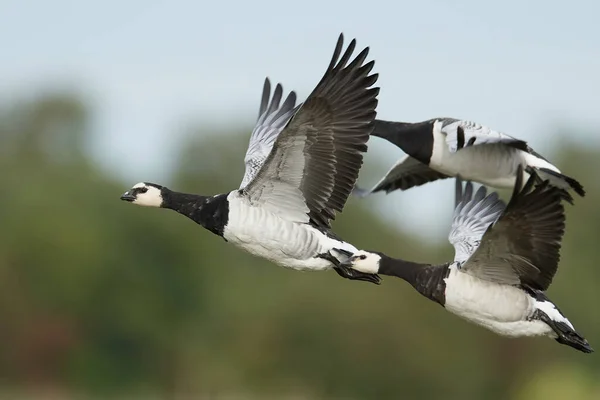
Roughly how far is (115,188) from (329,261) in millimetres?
56240

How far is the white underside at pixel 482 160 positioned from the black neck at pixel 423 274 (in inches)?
57.7

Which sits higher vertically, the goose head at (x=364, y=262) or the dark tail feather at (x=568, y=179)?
the dark tail feather at (x=568, y=179)

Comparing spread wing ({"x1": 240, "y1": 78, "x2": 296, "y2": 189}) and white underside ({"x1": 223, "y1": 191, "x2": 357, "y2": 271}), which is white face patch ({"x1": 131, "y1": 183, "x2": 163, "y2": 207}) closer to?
white underside ({"x1": 223, "y1": 191, "x2": 357, "y2": 271})

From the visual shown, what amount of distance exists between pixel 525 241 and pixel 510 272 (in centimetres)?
55

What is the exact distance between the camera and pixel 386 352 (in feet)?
149

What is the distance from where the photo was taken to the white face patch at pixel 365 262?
508 inches

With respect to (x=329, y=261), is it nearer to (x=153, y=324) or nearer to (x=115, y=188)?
(x=153, y=324)

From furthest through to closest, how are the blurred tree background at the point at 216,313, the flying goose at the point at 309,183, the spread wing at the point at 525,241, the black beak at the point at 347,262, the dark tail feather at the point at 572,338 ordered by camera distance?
the blurred tree background at the point at 216,313, the black beak at the point at 347,262, the dark tail feather at the point at 572,338, the flying goose at the point at 309,183, the spread wing at the point at 525,241

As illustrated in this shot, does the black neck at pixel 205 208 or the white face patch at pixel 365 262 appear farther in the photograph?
the white face patch at pixel 365 262

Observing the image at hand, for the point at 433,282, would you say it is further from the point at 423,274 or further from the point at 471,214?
the point at 471,214

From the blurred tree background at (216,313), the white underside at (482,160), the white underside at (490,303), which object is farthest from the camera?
the blurred tree background at (216,313)

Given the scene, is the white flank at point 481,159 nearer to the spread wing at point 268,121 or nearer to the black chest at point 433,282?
the black chest at point 433,282

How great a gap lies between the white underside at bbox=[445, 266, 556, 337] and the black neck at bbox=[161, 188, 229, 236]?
2.34 meters

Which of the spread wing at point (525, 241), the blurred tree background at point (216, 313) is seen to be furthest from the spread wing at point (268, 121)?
the blurred tree background at point (216, 313)
